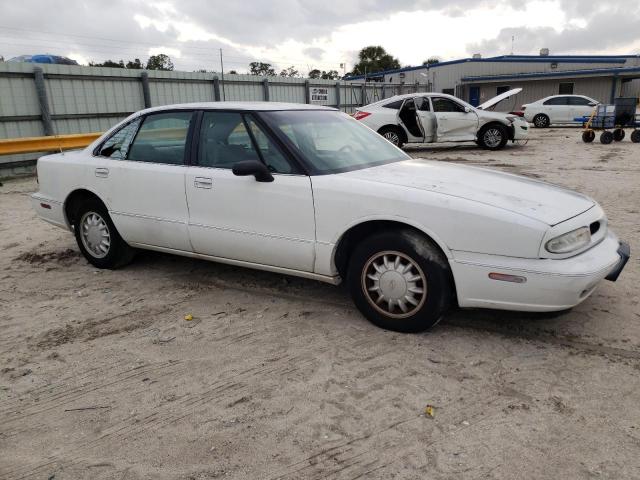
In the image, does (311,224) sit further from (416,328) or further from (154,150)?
(154,150)

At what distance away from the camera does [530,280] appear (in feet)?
10.2

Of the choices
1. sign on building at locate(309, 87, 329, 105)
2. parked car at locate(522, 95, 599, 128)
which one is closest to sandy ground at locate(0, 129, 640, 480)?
sign on building at locate(309, 87, 329, 105)

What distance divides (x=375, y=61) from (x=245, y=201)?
85.6 metres

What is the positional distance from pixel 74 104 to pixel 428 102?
9.06 metres

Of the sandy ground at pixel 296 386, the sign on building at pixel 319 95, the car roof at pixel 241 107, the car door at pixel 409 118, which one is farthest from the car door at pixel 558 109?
the car roof at pixel 241 107

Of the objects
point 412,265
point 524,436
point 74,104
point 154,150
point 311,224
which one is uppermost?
point 74,104

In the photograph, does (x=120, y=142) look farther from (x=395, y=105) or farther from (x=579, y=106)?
(x=579, y=106)

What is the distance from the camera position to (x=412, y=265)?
3.44m

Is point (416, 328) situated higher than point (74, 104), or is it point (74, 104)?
point (74, 104)

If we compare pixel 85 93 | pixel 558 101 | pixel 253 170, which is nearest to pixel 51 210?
pixel 253 170

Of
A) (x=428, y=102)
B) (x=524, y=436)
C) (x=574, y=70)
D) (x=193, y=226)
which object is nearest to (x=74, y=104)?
(x=428, y=102)

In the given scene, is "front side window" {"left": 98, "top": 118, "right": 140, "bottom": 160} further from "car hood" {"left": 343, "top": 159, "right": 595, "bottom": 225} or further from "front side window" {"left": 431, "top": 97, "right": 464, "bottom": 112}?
"front side window" {"left": 431, "top": 97, "right": 464, "bottom": 112}

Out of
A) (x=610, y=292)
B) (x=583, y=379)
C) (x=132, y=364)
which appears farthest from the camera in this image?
(x=610, y=292)

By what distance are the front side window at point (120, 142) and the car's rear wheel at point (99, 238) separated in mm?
472
